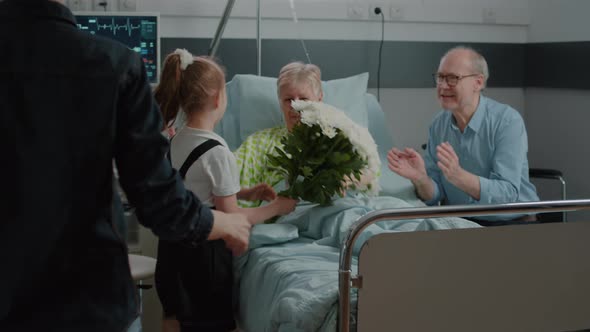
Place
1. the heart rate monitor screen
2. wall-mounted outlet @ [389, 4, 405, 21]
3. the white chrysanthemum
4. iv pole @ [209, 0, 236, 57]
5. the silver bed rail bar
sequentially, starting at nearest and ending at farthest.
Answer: the silver bed rail bar → the white chrysanthemum → iv pole @ [209, 0, 236, 57] → the heart rate monitor screen → wall-mounted outlet @ [389, 4, 405, 21]

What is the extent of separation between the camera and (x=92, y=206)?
1.62 meters

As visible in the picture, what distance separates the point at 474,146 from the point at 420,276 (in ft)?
4.86

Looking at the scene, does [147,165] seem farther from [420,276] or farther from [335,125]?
[335,125]

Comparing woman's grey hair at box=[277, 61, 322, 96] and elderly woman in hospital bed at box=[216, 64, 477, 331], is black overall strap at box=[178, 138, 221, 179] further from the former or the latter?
woman's grey hair at box=[277, 61, 322, 96]

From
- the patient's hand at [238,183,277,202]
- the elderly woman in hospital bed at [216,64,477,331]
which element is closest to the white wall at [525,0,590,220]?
the elderly woman in hospital bed at [216,64,477,331]

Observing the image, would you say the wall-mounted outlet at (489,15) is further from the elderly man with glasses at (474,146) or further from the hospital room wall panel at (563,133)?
the elderly man with glasses at (474,146)

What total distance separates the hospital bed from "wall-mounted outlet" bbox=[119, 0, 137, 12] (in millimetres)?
1901

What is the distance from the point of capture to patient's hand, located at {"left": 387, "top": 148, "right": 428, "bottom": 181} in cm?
361

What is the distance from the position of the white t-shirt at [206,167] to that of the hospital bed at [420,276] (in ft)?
1.08

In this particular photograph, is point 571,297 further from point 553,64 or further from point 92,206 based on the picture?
point 553,64

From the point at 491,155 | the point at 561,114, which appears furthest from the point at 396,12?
the point at 491,155

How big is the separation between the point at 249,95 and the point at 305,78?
0.50 m

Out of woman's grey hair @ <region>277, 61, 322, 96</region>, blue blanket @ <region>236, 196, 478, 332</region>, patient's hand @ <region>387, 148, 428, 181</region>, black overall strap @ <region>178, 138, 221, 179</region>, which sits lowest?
blue blanket @ <region>236, 196, 478, 332</region>

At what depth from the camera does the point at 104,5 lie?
441 centimetres
